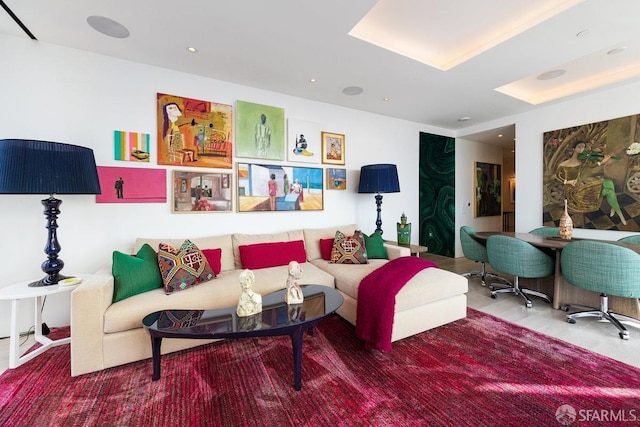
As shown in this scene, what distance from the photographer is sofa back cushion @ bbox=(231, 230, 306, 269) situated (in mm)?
2918

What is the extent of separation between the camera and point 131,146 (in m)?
2.63

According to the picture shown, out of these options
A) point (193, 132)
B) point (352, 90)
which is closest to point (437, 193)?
point (352, 90)

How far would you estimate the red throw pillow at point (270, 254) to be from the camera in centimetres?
280

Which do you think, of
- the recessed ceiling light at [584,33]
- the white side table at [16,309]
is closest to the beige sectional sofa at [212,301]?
the white side table at [16,309]

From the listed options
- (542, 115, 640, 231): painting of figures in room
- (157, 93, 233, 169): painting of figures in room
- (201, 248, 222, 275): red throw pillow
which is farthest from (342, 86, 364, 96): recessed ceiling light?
(542, 115, 640, 231): painting of figures in room

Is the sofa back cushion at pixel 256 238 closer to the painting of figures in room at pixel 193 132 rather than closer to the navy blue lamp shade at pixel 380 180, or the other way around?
the painting of figures in room at pixel 193 132

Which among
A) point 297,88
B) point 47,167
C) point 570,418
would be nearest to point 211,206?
point 47,167

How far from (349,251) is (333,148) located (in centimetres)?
163

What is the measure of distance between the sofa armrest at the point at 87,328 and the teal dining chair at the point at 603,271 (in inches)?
155

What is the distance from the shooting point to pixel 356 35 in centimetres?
241

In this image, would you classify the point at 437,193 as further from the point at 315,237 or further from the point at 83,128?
the point at 83,128

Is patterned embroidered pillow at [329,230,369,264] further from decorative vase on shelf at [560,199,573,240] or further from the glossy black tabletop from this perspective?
decorative vase on shelf at [560,199,573,240]

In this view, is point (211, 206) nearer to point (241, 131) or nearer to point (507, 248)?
point (241, 131)

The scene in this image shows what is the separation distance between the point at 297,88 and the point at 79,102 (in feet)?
7.40
